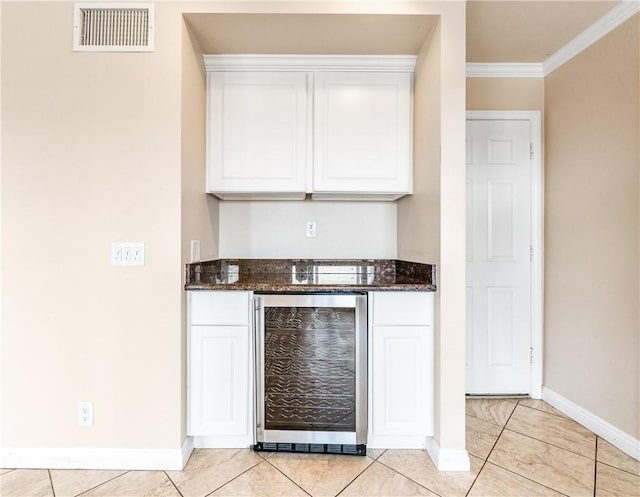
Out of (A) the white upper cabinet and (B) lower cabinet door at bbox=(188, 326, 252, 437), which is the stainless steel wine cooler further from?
(A) the white upper cabinet

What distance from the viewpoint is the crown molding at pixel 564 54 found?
6.10ft

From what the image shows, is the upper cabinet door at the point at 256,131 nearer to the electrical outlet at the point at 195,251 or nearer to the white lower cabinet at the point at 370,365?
the electrical outlet at the point at 195,251

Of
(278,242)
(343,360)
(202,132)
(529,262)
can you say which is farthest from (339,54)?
(529,262)

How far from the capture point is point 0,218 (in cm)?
170

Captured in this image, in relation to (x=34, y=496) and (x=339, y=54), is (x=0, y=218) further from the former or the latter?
(x=339, y=54)

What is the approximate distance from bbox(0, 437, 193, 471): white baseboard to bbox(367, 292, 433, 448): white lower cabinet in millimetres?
1078

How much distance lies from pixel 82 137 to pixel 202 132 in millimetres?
611

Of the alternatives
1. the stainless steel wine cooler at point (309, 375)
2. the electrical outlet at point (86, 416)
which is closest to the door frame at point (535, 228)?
the stainless steel wine cooler at point (309, 375)

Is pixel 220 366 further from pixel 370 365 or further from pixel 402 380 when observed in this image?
pixel 402 380

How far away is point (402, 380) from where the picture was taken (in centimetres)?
182

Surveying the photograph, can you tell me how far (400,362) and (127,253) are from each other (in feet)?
5.04

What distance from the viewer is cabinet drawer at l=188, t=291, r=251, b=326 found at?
5.98 feet

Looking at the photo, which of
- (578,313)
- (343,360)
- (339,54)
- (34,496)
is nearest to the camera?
(34,496)

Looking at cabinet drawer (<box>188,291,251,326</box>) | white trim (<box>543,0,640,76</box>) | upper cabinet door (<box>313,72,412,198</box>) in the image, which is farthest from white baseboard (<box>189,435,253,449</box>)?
white trim (<box>543,0,640,76</box>)
